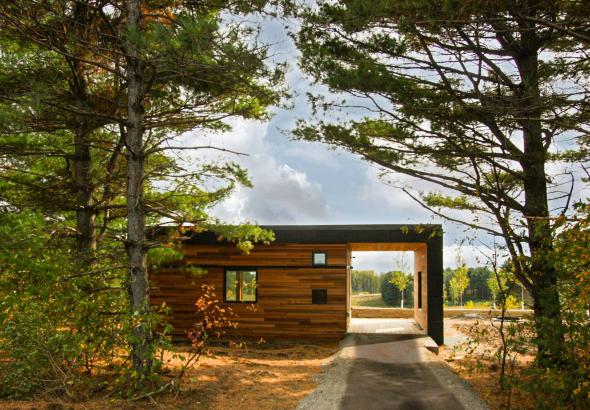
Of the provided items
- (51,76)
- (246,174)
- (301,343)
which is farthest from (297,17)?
(301,343)

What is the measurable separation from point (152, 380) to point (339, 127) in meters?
5.82

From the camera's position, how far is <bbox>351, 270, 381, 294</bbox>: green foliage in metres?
82.2

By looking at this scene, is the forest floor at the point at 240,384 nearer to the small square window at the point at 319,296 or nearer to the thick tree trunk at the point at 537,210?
the small square window at the point at 319,296

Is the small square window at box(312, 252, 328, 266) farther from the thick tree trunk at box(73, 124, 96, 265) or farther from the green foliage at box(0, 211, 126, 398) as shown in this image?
the green foliage at box(0, 211, 126, 398)

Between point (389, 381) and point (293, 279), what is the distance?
567 centimetres

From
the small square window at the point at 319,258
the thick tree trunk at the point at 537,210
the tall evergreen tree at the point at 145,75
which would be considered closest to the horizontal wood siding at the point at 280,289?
the small square window at the point at 319,258

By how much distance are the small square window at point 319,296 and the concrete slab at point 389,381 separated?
4.92 feet

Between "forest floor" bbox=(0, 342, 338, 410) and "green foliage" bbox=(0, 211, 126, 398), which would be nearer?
"forest floor" bbox=(0, 342, 338, 410)

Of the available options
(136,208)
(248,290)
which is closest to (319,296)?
(248,290)

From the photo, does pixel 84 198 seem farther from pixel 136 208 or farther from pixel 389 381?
pixel 389 381

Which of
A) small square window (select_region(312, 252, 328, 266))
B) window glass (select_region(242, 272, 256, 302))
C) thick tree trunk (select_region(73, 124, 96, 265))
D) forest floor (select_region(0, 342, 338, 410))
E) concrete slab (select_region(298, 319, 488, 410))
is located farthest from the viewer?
window glass (select_region(242, 272, 256, 302))

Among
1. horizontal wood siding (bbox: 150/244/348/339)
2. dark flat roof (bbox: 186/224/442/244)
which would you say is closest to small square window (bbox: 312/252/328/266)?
horizontal wood siding (bbox: 150/244/348/339)

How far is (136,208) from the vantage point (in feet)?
25.4

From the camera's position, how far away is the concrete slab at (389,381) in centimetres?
716
